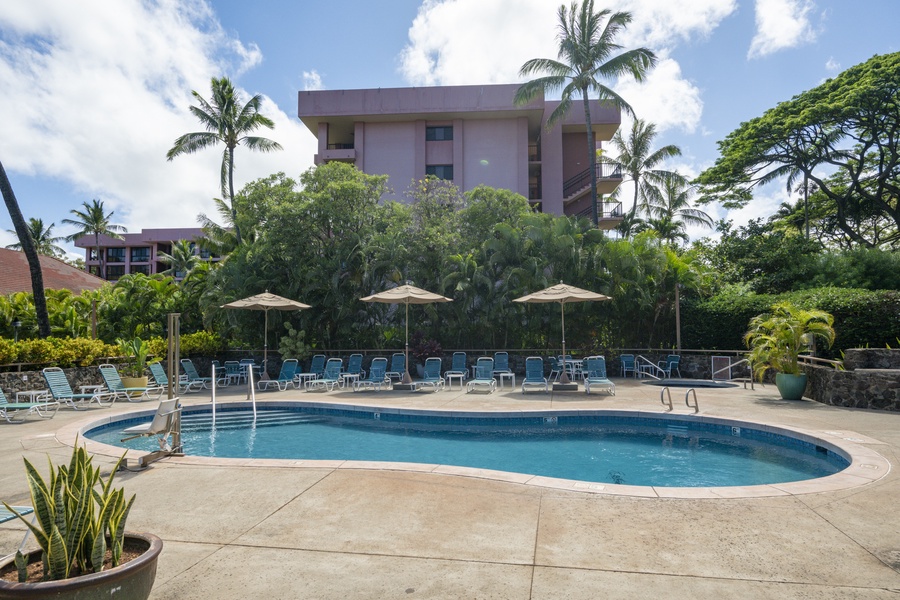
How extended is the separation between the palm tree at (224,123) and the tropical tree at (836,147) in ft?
74.6

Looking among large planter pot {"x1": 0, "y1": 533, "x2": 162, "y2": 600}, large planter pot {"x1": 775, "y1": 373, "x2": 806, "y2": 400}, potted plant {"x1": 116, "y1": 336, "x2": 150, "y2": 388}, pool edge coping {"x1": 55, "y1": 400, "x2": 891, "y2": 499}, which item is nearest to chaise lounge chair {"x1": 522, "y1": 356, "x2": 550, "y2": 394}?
pool edge coping {"x1": 55, "y1": 400, "x2": 891, "y2": 499}

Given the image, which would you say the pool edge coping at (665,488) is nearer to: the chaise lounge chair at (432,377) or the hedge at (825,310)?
the chaise lounge chair at (432,377)

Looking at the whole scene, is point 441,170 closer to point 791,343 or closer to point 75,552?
point 791,343

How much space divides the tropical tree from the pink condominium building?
6942 mm

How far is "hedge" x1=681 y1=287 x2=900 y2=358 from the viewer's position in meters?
13.7

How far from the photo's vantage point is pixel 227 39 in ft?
37.9

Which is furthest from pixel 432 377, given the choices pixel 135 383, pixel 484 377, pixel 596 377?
pixel 135 383

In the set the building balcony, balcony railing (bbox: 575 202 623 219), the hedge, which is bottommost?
the hedge

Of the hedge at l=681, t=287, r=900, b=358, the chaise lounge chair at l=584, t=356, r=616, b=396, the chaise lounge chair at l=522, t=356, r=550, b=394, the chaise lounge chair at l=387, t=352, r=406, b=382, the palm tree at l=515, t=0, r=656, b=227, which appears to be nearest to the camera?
the chaise lounge chair at l=584, t=356, r=616, b=396

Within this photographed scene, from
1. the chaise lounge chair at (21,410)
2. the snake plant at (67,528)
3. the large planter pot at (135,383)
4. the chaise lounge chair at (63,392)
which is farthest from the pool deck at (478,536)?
the large planter pot at (135,383)

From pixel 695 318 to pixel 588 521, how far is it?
14.6 m

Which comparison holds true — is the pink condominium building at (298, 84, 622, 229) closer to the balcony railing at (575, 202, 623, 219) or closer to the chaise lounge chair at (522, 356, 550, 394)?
the balcony railing at (575, 202, 623, 219)

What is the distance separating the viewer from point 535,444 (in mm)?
8992

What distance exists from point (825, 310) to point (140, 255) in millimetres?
66307
